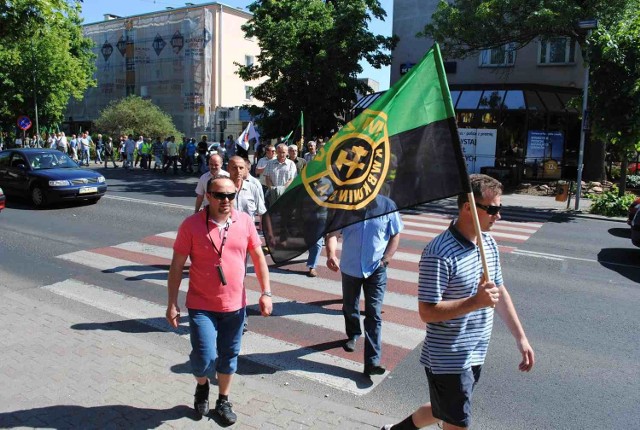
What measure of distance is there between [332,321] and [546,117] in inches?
850

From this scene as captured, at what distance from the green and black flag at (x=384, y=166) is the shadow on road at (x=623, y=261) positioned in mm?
6933

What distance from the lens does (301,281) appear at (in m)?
7.92

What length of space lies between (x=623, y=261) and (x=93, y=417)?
9242 mm

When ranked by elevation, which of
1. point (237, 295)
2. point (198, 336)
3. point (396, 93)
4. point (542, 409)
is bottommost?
point (542, 409)

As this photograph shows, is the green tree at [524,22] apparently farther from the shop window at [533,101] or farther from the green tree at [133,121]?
the green tree at [133,121]

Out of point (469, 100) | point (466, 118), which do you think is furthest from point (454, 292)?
point (469, 100)

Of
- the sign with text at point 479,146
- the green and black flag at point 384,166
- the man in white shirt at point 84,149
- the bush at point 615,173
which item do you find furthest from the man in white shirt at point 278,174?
the man in white shirt at point 84,149

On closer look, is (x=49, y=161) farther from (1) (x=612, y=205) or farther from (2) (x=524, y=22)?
(1) (x=612, y=205)

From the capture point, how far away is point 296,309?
6.71 meters

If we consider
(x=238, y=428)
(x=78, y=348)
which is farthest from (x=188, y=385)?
(x=78, y=348)

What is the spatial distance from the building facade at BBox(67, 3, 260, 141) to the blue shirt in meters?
40.9

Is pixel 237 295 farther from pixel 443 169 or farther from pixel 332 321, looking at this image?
pixel 332 321

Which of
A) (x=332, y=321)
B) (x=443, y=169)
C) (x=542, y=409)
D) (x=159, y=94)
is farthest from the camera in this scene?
(x=159, y=94)

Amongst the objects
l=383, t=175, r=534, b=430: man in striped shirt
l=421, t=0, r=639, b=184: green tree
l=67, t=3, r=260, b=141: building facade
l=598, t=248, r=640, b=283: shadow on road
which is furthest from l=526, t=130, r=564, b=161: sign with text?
l=67, t=3, r=260, b=141: building facade
